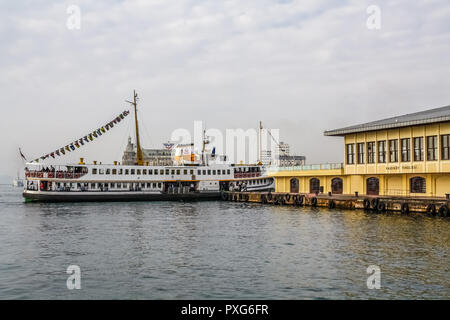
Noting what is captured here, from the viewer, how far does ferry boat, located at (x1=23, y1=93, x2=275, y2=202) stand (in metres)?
68.3

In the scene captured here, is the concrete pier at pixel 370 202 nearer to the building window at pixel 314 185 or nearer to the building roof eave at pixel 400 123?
the building window at pixel 314 185

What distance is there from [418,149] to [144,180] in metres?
42.6

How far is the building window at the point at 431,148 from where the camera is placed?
45281 mm

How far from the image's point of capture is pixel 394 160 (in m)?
49.5

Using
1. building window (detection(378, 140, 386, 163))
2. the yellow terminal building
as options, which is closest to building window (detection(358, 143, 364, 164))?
the yellow terminal building

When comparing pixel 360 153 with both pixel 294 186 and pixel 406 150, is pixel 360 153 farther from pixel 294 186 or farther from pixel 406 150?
pixel 294 186

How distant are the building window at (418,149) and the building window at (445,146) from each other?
2.46 m

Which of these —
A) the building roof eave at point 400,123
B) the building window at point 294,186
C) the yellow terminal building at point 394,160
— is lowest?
the building window at point 294,186

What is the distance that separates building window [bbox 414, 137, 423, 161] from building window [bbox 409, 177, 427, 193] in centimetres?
240

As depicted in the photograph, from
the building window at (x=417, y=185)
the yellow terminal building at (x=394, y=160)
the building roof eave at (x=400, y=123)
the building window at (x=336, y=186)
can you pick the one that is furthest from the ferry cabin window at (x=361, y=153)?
the building window at (x=417, y=185)
